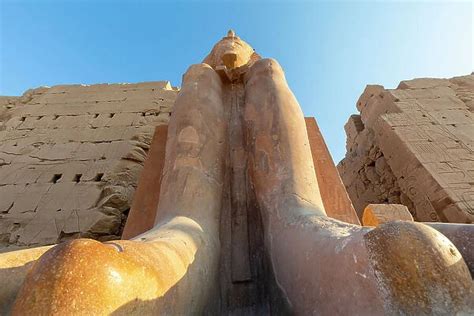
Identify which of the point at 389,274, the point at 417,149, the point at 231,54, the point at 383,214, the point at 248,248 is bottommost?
the point at 389,274

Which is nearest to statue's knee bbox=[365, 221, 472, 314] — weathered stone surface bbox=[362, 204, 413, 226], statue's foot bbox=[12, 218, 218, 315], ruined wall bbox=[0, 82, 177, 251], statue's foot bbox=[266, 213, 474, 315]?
statue's foot bbox=[266, 213, 474, 315]

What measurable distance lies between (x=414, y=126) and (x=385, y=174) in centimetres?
72

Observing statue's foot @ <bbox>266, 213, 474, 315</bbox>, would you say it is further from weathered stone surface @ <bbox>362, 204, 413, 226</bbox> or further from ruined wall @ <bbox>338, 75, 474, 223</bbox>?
ruined wall @ <bbox>338, 75, 474, 223</bbox>

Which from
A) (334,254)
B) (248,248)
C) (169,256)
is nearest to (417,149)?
(248,248)

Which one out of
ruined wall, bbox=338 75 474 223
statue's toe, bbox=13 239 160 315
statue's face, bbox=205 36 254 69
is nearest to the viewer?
statue's toe, bbox=13 239 160 315

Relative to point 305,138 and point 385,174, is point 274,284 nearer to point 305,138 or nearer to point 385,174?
point 305,138

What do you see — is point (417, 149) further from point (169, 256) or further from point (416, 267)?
point (169, 256)

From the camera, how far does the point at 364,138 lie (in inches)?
201

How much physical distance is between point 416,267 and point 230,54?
2718 millimetres

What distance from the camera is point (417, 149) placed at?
12.5 feet

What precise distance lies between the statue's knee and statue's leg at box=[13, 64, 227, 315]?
24.2 inches

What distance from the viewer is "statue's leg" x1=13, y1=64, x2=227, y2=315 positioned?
2.41 ft

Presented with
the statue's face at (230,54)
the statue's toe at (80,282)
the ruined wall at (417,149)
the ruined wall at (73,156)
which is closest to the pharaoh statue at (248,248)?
the statue's toe at (80,282)

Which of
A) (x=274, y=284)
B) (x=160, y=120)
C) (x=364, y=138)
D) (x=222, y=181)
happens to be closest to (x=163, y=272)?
(x=274, y=284)
